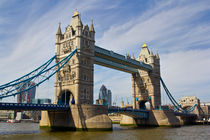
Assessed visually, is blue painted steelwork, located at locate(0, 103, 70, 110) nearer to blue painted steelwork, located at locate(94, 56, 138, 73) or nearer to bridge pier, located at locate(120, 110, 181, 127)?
blue painted steelwork, located at locate(94, 56, 138, 73)

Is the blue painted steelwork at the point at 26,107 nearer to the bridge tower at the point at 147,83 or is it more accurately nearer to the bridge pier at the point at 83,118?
the bridge pier at the point at 83,118

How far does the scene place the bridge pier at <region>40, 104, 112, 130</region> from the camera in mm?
48625

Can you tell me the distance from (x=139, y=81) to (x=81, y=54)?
36.1 meters

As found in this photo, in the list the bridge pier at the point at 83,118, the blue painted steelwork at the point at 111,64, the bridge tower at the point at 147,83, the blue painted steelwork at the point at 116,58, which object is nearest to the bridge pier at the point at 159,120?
the bridge tower at the point at 147,83

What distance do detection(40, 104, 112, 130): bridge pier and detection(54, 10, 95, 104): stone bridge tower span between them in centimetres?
437

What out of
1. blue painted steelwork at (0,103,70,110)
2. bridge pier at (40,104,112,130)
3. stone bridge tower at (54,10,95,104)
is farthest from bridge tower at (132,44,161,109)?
blue painted steelwork at (0,103,70,110)

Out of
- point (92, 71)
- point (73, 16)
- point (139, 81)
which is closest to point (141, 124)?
point (139, 81)

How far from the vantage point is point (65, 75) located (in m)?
58.9

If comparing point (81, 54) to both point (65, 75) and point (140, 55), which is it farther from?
point (140, 55)

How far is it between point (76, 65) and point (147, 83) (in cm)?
3710

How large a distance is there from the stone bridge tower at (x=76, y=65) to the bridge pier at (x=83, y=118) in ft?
14.3

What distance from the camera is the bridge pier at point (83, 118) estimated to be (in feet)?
Result: 160

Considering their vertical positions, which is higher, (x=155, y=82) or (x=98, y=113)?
(x=155, y=82)

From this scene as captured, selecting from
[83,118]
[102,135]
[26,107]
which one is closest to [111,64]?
[83,118]
